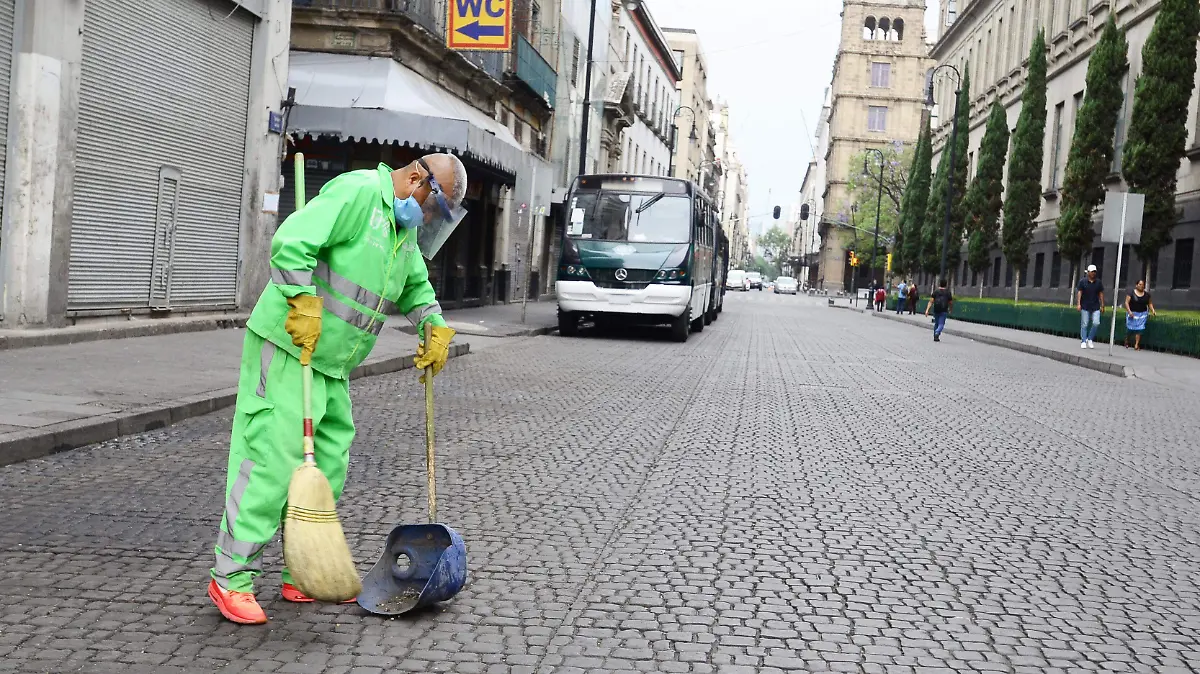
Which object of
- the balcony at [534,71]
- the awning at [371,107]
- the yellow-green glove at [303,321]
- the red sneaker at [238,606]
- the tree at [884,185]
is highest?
the tree at [884,185]

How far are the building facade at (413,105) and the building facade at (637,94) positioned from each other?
16687 millimetres

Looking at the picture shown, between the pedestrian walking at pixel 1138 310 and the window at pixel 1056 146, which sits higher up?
the window at pixel 1056 146

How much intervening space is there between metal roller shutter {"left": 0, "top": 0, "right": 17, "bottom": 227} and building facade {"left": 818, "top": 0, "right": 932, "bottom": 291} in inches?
4049

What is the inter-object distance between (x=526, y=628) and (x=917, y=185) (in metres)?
59.6

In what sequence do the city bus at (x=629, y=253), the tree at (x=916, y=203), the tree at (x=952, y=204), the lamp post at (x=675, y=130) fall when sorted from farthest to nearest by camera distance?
the lamp post at (x=675, y=130), the tree at (x=916, y=203), the tree at (x=952, y=204), the city bus at (x=629, y=253)

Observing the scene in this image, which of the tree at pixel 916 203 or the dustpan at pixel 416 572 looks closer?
the dustpan at pixel 416 572

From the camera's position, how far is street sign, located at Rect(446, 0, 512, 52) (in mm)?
23016

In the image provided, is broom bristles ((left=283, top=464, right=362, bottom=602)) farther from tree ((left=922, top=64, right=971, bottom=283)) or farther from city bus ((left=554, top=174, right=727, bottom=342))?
→ tree ((left=922, top=64, right=971, bottom=283))

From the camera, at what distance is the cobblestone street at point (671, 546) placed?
4.07 metres

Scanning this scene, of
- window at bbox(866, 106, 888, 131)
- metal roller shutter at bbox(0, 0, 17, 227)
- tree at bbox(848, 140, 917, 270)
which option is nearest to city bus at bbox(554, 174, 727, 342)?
metal roller shutter at bbox(0, 0, 17, 227)

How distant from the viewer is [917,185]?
61.1 meters

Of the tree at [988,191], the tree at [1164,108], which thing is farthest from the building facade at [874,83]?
the tree at [1164,108]

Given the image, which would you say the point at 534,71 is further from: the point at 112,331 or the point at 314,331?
the point at 314,331

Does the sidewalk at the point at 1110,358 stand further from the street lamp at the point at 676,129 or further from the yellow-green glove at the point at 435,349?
the street lamp at the point at 676,129
